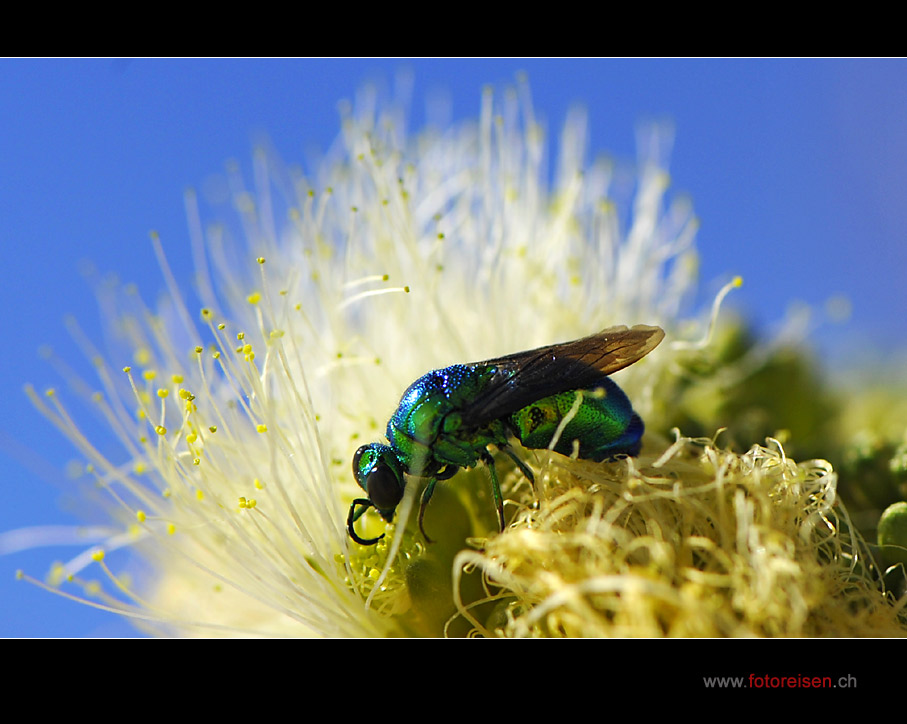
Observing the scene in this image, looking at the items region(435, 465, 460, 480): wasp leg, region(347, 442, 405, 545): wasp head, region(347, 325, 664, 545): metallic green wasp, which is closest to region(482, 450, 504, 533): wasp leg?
region(347, 325, 664, 545): metallic green wasp

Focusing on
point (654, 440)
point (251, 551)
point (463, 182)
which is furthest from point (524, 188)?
point (251, 551)

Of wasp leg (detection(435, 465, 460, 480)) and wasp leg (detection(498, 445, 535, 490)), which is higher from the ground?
wasp leg (detection(435, 465, 460, 480))

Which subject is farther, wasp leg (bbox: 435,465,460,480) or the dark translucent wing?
wasp leg (bbox: 435,465,460,480)

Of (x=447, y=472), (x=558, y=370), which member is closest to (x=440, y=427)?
(x=447, y=472)

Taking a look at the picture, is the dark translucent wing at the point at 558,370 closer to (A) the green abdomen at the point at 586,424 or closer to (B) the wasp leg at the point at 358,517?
(A) the green abdomen at the point at 586,424

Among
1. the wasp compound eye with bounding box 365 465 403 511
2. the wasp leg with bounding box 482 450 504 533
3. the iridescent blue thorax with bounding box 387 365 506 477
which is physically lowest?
the wasp leg with bounding box 482 450 504 533

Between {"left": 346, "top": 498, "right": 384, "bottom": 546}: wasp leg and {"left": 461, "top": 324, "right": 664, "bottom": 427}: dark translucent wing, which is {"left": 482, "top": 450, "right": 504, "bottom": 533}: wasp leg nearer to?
{"left": 461, "top": 324, "right": 664, "bottom": 427}: dark translucent wing
